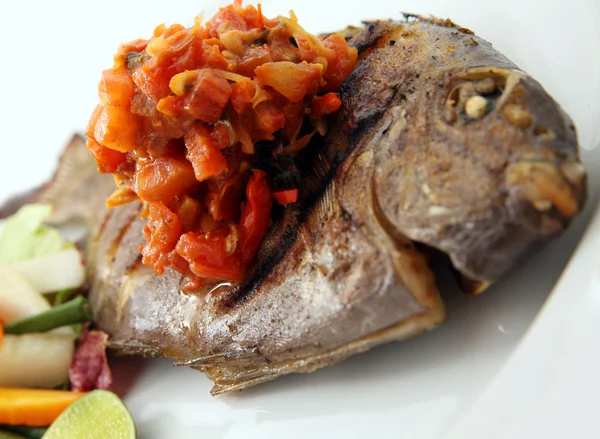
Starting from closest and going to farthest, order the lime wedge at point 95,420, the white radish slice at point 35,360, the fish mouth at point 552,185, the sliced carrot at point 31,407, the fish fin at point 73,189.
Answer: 1. the fish mouth at point 552,185
2. the lime wedge at point 95,420
3. the sliced carrot at point 31,407
4. the white radish slice at point 35,360
5. the fish fin at point 73,189

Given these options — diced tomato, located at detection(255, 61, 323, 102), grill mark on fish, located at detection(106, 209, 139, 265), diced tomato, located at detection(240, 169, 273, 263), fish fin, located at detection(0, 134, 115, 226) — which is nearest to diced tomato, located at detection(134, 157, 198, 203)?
diced tomato, located at detection(240, 169, 273, 263)

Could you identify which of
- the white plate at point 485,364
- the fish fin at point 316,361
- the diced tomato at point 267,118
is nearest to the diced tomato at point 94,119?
the diced tomato at point 267,118

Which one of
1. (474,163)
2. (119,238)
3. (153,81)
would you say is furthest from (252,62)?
(119,238)

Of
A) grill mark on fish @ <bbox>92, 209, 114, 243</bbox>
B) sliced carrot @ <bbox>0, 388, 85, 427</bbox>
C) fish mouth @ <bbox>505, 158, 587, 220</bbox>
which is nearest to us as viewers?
fish mouth @ <bbox>505, 158, 587, 220</bbox>

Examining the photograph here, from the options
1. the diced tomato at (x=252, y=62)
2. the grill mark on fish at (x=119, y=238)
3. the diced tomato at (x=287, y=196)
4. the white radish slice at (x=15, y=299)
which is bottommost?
the white radish slice at (x=15, y=299)

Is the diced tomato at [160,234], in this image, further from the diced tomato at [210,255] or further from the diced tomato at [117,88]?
the diced tomato at [117,88]

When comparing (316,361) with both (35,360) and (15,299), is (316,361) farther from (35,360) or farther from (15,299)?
(15,299)

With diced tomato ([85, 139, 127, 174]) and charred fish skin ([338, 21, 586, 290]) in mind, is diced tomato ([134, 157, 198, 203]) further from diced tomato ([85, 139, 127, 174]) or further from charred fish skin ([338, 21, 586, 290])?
charred fish skin ([338, 21, 586, 290])
